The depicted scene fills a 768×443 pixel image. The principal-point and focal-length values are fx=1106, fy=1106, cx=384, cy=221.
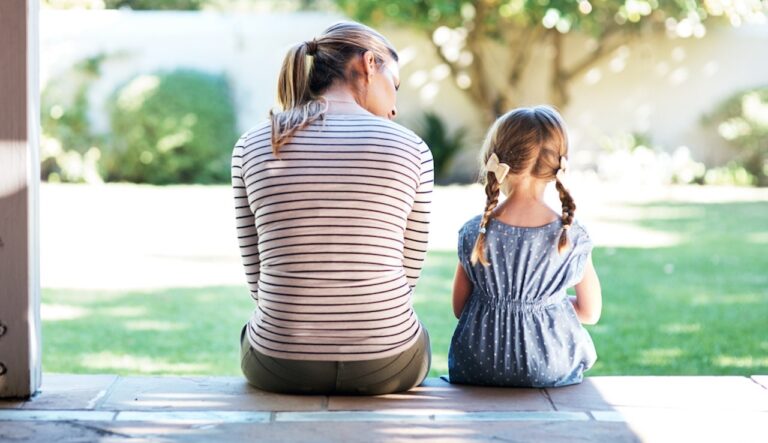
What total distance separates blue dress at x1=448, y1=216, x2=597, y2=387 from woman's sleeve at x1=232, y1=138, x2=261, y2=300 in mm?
598

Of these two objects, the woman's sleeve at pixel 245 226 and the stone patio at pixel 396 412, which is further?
the woman's sleeve at pixel 245 226

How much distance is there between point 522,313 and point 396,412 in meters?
0.52

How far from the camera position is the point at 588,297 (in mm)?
3252

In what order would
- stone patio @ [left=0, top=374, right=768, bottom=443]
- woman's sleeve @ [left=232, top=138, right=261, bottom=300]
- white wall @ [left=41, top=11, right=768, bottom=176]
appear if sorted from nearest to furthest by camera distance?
stone patio @ [left=0, top=374, right=768, bottom=443] → woman's sleeve @ [left=232, top=138, right=261, bottom=300] → white wall @ [left=41, top=11, right=768, bottom=176]

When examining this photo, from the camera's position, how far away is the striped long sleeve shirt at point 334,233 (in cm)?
287

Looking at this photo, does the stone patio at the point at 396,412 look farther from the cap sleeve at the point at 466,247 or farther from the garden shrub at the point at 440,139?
the garden shrub at the point at 440,139

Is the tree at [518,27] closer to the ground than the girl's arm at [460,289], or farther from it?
farther from it

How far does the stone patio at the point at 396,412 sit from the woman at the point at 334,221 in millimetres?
124

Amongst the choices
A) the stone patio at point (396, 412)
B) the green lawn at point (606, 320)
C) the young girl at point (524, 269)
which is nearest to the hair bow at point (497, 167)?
the young girl at point (524, 269)

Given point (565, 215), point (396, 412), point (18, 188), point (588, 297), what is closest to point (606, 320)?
point (588, 297)

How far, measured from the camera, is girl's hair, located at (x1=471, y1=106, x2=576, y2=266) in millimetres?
3078

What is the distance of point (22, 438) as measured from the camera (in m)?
2.66

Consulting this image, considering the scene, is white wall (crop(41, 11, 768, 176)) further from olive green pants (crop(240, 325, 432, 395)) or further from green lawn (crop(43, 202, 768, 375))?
olive green pants (crop(240, 325, 432, 395))

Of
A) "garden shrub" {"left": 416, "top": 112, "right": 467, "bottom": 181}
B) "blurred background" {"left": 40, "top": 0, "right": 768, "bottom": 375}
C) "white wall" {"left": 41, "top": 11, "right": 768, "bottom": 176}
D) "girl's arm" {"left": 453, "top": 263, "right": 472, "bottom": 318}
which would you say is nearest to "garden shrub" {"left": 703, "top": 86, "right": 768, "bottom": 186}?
"blurred background" {"left": 40, "top": 0, "right": 768, "bottom": 375}
